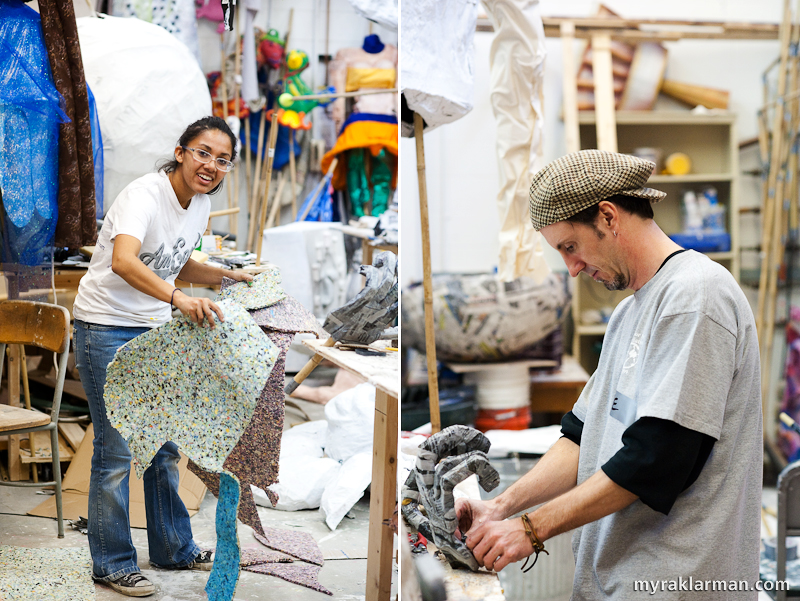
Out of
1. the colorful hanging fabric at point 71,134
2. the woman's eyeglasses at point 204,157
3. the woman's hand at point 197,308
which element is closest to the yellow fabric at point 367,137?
the colorful hanging fabric at point 71,134

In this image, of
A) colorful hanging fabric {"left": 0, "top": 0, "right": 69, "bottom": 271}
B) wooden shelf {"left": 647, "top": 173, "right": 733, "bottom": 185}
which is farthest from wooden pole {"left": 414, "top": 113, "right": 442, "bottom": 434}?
wooden shelf {"left": 647, "top": 173, "right": 733, "bottom": 185}

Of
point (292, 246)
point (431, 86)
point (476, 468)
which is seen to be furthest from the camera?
point (292, 246)

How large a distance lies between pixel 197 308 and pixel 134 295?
1.49 ft

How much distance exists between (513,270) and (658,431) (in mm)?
1725

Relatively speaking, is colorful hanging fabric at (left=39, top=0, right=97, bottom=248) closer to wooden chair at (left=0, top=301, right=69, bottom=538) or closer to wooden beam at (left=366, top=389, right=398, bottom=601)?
wooden chair at (left=0, top=301, right=69, bottom=538)

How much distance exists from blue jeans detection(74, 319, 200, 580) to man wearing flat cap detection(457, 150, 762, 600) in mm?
1436

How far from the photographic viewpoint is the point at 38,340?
9.44 ft

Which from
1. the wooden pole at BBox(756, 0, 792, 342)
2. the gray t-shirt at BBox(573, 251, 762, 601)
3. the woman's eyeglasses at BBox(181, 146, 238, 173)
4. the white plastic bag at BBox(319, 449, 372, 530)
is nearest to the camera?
the gray t-shirt at BBox(573, 251, 762, 601)

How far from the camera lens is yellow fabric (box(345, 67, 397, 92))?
5293mm

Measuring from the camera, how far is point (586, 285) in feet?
15.8

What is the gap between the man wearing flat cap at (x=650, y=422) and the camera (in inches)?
48.4

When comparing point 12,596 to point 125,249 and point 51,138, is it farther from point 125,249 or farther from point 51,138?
point 51,138

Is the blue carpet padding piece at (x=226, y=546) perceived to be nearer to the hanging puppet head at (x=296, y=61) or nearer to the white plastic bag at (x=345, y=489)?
the white plastic bag at (x=345, y=489)


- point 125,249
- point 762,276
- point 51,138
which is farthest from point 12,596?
point 762,276
